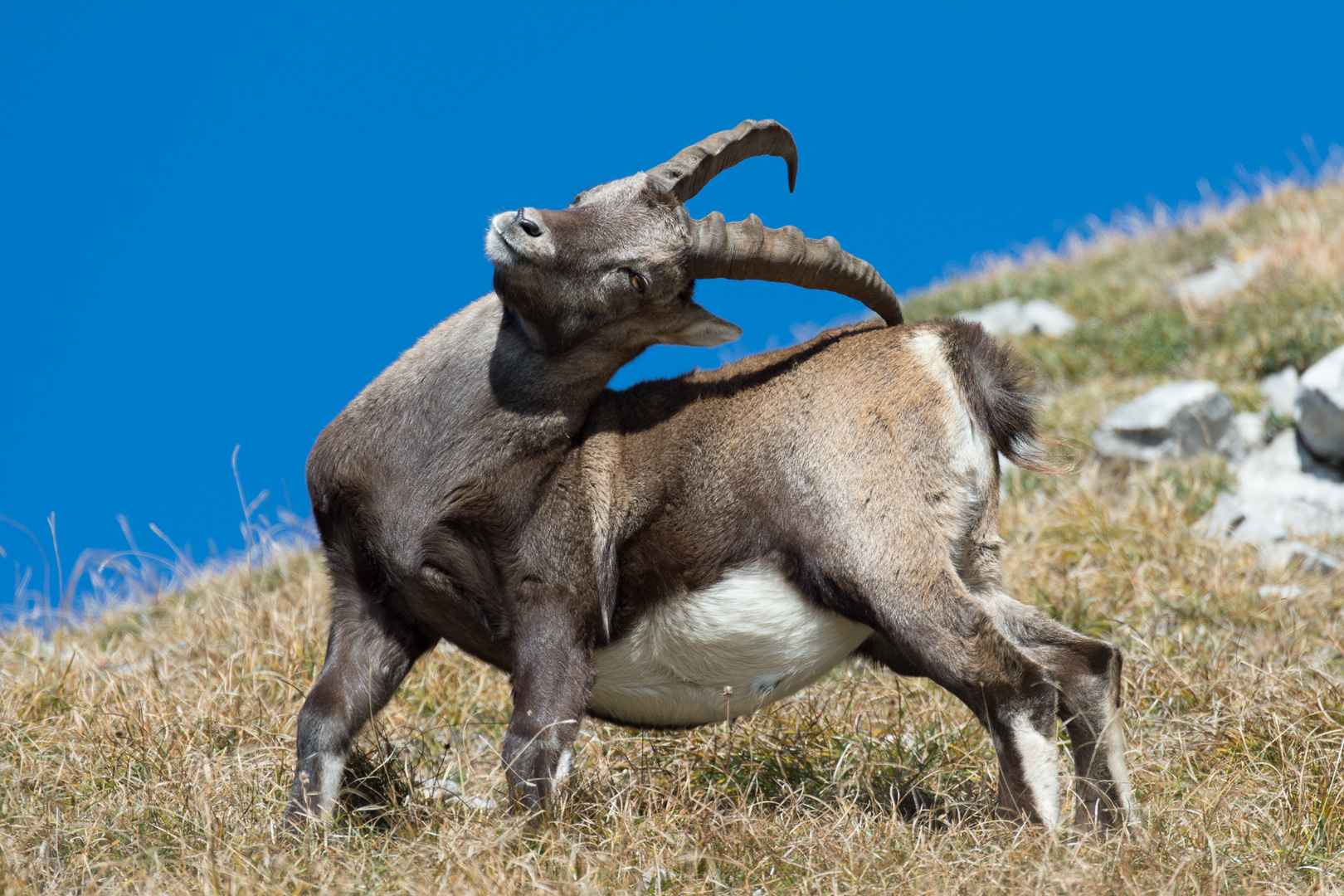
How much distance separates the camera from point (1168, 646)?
539cm

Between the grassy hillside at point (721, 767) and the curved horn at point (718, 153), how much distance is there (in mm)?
2037

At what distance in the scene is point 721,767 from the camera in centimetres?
421

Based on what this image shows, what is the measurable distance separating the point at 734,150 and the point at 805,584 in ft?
5.22

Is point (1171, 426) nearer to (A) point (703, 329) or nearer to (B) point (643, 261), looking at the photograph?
(A) point (703, 329)

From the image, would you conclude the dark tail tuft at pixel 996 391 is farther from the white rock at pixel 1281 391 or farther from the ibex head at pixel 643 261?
the white rock at pixel 1281 391

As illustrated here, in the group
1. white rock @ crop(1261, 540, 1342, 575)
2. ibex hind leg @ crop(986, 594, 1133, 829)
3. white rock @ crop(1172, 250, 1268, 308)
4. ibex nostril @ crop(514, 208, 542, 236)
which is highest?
white rock @ crop(1172, 250, 1268, 308)

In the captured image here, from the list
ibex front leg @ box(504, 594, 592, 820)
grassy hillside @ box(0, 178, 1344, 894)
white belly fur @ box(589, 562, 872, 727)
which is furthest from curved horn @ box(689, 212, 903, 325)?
grassy hillside @ box(0, 178, 1344, 894)

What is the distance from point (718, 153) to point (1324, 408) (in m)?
5.52

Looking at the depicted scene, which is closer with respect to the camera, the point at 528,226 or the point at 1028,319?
the point at 528,226

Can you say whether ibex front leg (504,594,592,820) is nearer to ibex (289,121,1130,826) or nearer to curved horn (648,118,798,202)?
ibex (289,121,1130,826)

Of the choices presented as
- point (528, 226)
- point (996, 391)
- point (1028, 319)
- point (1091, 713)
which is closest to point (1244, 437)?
point (1028, 319)

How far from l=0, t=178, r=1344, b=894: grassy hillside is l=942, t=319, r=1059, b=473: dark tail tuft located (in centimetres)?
119

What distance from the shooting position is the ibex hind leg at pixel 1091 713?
369 centimetres

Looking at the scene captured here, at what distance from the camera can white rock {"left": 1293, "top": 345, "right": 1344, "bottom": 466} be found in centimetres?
752
